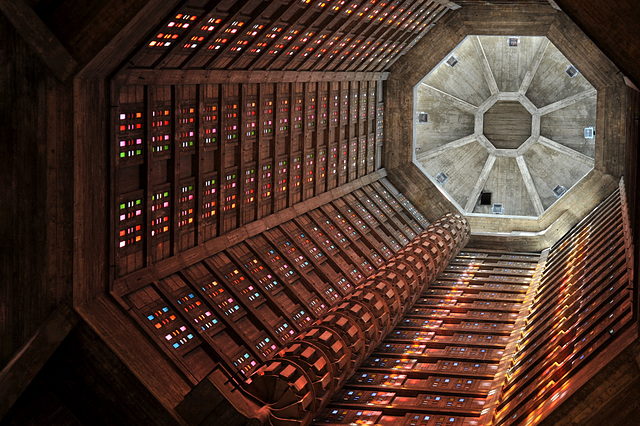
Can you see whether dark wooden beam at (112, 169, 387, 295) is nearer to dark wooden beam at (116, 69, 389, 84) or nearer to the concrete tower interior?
the concrete tower interior

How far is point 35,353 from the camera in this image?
24.0m

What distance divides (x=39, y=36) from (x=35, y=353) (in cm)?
905

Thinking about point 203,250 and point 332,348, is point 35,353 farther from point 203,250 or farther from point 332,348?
point 332,348

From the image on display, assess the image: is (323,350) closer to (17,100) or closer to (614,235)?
(17,100)

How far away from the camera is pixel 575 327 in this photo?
103ft

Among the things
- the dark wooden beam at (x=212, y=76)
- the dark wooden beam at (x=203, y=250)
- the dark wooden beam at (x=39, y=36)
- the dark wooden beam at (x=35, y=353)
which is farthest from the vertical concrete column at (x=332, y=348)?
the dark wooden beam at (x=39, y=36)

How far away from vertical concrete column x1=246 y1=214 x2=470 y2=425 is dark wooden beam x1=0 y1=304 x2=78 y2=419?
5.95 m

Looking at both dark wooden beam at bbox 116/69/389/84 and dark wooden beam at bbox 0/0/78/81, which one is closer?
dark wooden beam at bbox 0/0/78/81

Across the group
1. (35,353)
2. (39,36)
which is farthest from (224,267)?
(39,36)

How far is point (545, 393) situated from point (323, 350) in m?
7.89

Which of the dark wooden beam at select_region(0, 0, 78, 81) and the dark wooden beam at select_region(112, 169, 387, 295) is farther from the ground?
the dark wooden beam at select_region(0, 0, 78, 81)

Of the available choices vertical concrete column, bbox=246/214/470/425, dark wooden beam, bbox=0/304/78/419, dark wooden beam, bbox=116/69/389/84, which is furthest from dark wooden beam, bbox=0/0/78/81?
vertical concrete column, bbox=246/214/470/425

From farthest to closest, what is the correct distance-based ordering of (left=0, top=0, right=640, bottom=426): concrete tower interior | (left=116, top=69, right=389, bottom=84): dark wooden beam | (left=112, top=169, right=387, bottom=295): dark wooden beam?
(left=112, top=169, right=387, bottom=295): dark wooden beam, (left=116, top=69, right=389, bottom=84): dark wooden beam, (left=0, top=0, right=640, bottom=426): concrete tower interior

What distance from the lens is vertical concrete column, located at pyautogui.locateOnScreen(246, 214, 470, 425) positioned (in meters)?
25.4
